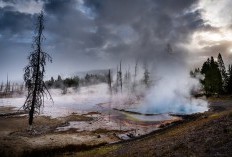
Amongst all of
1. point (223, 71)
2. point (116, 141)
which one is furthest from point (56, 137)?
point (223, 71)

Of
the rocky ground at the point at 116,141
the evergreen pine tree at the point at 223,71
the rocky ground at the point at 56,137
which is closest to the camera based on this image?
the rocky ground at the point at 116,141

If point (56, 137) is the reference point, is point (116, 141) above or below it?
below

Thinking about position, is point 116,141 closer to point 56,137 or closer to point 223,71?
point 56,137

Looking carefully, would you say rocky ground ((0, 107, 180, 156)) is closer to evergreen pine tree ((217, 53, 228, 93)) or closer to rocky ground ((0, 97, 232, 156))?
rocky ground ((0, 97, 232, 156))

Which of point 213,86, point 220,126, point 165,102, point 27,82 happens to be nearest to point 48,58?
point 27,82

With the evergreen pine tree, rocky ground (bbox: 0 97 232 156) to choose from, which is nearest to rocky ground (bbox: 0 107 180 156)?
rocky ground (bbox: 0 97 232 156)

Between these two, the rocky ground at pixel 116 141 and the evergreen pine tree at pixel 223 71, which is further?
the evergreen pine tree at pixel 223 71

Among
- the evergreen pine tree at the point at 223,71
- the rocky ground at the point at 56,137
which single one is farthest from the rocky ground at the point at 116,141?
the evergreen pine tree at the point at 223,71

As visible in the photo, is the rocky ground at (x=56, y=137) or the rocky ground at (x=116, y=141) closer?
the rocky ground at (x=116, y=141)

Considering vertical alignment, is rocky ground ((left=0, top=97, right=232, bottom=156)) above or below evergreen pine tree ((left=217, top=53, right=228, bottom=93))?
below

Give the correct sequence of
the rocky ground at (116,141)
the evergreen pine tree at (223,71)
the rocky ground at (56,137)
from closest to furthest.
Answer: the rocky ground at (116,141)
the rocky ground at (56,137)
the evergreen pine tree at (223,71)

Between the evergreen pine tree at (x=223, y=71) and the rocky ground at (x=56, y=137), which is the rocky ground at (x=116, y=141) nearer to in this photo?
the rocky ground at (x=56, y=137)

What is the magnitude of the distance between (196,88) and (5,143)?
10380 cm

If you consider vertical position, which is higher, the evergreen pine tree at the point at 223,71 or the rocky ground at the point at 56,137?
the evergreen pine tree at the point at 223,71
